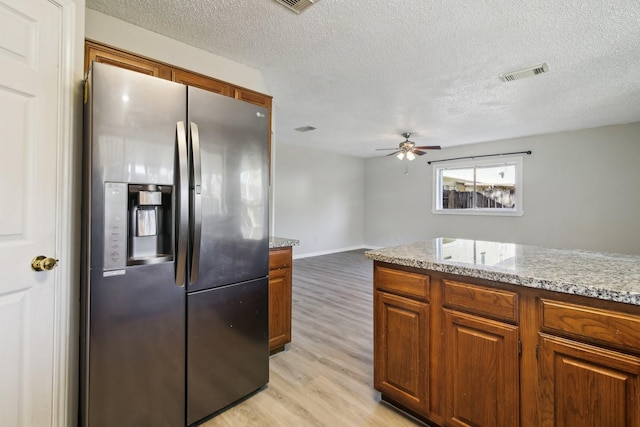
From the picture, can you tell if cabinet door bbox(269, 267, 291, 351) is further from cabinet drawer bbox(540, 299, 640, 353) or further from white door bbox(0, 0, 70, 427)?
cabinet drawer bbox(540, 299, 640, 353)

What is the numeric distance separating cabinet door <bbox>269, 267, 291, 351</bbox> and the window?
5.29 meters

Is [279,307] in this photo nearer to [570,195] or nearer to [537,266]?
[537,266]

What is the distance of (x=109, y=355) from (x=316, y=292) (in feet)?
9.84

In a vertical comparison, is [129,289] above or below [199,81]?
below

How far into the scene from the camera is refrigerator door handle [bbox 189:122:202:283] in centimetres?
153

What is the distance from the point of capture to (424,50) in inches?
99.2

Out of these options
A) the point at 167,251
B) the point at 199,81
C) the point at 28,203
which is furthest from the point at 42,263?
the point at 199,81

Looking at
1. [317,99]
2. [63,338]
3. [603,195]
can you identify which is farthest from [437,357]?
[603,195]

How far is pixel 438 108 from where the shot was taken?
399 cm

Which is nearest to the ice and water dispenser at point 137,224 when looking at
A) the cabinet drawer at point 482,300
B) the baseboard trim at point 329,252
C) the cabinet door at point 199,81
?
the cabinet door at point 199,81

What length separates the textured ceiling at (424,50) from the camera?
2016 mm

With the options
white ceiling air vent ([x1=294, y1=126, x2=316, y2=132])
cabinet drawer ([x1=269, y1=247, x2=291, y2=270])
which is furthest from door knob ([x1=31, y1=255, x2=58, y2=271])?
white ceiling air vent ([x1=294, y1=126, x2=316, y2=132])

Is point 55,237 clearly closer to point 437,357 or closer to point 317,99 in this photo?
point 437,357

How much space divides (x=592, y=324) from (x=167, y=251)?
1884 millimetres
